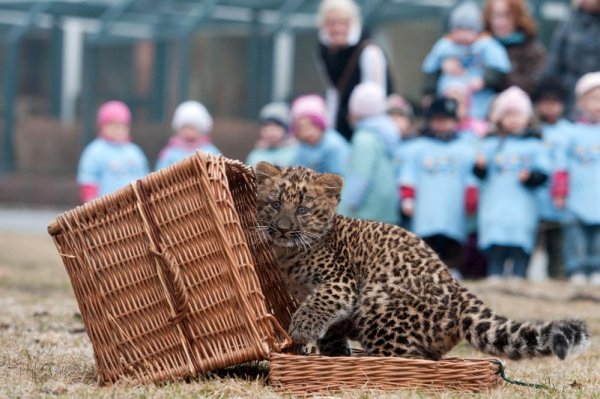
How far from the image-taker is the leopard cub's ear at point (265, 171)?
16.3ft

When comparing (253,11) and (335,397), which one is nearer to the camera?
(335,397)

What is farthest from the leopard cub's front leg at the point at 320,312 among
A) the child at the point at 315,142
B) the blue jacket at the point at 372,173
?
the child at the point at 315,142

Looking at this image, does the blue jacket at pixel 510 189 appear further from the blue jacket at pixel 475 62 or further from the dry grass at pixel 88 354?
the blue jacket at pixel 475 62

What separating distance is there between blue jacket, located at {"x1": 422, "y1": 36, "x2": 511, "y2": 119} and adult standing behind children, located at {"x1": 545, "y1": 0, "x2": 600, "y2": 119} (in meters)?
0.49

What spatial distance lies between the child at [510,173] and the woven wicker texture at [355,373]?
5.29 m

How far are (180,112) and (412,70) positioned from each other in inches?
208

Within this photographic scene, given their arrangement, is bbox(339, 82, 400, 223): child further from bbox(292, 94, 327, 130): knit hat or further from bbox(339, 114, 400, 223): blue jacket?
bbox(292, 94, 327, 130): knit hat

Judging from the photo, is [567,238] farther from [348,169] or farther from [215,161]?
[215,161]

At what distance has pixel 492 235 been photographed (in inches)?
383

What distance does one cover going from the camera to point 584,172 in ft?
31.7

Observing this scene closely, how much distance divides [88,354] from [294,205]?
1385 mm

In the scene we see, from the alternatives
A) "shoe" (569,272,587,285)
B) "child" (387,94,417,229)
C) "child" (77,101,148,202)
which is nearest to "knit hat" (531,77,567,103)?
"child" (387,94,417,229)

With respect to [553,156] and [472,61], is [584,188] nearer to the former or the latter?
[553,156]

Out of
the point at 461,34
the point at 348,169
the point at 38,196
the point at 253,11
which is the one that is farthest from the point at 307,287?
the point at 38,196
